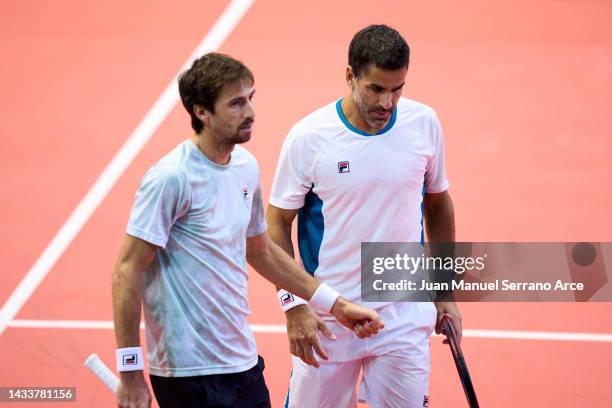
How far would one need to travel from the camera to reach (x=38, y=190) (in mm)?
10219

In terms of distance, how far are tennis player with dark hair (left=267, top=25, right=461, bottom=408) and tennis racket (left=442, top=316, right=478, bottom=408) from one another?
0.14 metres

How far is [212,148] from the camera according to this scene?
491 centimetres

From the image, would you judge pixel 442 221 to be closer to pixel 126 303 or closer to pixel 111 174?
pixel 126 303

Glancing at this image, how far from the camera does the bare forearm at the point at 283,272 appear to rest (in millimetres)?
5430

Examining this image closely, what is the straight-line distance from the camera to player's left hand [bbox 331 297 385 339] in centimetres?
533

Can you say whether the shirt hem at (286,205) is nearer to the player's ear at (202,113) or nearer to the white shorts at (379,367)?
the white shorts at (379,367)

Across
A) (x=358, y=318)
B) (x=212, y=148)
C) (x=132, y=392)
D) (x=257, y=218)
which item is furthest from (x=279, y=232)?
(x=132, y=392)

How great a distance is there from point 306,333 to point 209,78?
147cm

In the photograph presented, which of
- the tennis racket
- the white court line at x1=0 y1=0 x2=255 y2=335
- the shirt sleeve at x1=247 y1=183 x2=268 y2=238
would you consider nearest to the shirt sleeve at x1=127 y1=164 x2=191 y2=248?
the shirt sleeve at x1=247 y1=183 x2=268 y2=238

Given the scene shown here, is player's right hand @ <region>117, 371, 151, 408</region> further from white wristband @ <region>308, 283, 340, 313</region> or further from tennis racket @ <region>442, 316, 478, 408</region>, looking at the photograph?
tennis racket @ <region>442, 316, 478, 408</region>

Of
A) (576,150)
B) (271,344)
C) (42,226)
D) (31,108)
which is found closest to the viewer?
(271,344)

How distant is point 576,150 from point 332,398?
18.4ft

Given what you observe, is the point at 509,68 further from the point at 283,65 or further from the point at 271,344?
the point at 271,344

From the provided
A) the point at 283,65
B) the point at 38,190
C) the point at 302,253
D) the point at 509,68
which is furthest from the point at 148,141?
the point at 302,253
